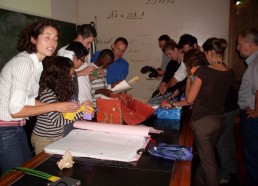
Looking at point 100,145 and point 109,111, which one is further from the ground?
point 109,111

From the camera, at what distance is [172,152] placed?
3.81 ft

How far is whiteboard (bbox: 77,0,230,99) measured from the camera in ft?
13.4

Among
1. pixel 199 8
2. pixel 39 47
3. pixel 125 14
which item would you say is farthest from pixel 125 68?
pixel 39 47

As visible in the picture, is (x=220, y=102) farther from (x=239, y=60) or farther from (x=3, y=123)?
(x=239, y=60)

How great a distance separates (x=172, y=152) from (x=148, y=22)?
11.0ft

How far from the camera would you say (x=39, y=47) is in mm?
1365

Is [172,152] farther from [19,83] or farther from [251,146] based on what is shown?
[251,146]

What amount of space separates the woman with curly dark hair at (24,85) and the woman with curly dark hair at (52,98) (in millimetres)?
67

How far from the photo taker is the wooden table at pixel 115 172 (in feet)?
3.05

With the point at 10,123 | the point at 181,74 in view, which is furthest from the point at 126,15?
the point at 10,123

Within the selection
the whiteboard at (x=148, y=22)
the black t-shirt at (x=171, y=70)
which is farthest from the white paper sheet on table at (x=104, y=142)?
the whiteboard at (x=148, y=22)

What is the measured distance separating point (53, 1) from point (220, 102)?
108 inches

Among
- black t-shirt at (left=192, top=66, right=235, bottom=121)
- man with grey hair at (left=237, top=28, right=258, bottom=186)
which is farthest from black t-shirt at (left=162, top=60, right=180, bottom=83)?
black t-shirt at (left=192, top=66, right=235, bottom=121)

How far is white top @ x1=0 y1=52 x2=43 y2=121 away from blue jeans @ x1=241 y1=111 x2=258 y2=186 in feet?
6.15
